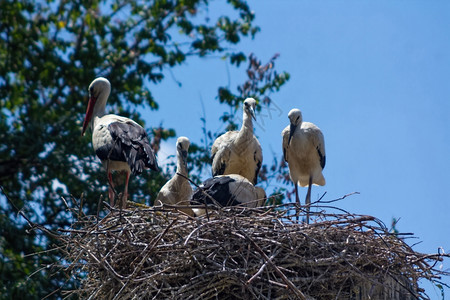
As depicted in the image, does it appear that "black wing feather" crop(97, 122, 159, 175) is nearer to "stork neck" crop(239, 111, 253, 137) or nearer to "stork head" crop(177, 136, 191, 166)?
"stork head" crop(177, 136, 191, 166)

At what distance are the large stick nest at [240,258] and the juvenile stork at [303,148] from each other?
3015 millimetres

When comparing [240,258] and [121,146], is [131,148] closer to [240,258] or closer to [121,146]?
[121,146]

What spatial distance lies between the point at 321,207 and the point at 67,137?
6.61m

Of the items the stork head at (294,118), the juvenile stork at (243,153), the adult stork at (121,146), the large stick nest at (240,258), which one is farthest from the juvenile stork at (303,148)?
the large stick nest at (240,258)

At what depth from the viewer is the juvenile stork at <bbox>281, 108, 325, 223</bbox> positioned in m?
9.31

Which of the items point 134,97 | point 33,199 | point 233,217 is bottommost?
point 233,217

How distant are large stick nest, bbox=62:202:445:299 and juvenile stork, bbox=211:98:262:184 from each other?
2865mm

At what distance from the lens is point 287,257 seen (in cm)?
582

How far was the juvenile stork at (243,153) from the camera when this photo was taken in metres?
9.17

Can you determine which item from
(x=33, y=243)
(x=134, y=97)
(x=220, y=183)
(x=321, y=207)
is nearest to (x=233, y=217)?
(x=321, y=207)

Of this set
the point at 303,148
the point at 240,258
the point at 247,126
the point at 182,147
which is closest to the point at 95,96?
the point at 182,147

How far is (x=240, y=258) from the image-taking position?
19.1 feet

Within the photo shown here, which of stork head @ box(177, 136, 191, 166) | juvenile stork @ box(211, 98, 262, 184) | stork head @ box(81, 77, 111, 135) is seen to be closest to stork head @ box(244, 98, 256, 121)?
juvenile stork @ box(211, 98, 262, 184)

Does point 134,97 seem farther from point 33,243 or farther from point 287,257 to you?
point 287,257
